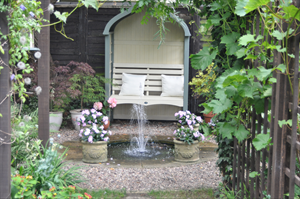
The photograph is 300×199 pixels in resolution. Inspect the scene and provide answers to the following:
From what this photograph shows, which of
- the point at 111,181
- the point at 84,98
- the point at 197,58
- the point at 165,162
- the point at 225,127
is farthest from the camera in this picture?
the point at 84,98

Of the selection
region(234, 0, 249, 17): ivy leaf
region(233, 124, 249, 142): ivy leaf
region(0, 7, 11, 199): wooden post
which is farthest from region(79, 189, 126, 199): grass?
region(234, 0, 249, 17): ivy leaf

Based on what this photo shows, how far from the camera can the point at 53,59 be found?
22.0 ft

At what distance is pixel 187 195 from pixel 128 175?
822 millimetres

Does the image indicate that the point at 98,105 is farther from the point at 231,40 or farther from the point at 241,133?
the point at 241,133

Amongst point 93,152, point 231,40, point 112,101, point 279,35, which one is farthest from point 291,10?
point 112,101

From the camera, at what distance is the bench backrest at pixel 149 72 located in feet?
21.7

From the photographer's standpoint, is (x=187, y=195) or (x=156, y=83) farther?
(x=156, y=83)

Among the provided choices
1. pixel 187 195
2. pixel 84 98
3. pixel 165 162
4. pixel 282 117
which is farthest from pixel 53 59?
pixel 282 117

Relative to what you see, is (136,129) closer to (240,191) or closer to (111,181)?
(111,181)

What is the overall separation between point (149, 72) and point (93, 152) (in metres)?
3.19

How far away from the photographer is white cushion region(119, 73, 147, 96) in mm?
6434

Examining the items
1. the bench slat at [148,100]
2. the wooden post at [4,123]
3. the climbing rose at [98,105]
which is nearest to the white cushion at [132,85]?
the bench slat at [148,100]

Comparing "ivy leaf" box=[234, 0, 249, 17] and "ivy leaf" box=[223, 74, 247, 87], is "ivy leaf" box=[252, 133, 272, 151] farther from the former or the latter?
"ivy leaf" box=[234, 0, 249, 17]

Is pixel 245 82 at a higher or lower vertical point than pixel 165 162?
higher
